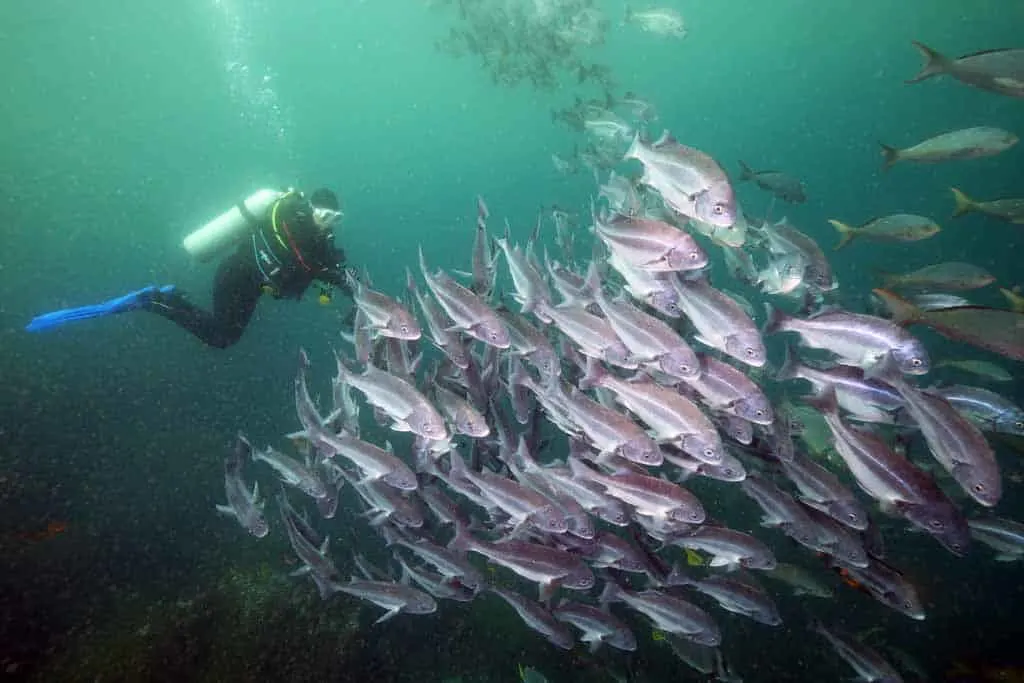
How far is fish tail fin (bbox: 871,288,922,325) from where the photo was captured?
3818 mm

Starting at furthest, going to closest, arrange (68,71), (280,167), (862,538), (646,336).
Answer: (280,167) < (68,71) < (862,538) < (646,336)

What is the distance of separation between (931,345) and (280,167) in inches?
3599

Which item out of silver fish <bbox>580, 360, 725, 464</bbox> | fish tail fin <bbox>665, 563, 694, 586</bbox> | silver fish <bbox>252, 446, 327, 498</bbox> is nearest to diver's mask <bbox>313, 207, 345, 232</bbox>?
silver fish <bbox>252, 446, 327, 498</bbox>

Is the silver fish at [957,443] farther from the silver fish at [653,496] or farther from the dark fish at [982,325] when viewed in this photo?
the silver fish at [653,496]

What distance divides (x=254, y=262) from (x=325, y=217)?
1.94 metres

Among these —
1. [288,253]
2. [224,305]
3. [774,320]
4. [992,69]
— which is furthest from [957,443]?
[224,305]

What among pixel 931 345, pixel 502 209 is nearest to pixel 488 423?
pixel 931 345

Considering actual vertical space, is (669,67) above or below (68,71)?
below

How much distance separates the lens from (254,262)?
337 inches

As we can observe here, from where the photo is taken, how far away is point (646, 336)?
3707 millimetres

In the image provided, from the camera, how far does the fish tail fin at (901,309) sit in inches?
150

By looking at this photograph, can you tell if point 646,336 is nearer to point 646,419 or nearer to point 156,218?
point 646,419

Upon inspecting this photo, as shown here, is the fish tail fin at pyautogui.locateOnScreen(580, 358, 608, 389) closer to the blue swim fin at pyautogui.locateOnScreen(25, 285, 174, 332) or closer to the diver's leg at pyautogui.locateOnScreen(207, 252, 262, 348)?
the diver's leg at pyautogui.locateOnScreen(207, 252, 262, 348)

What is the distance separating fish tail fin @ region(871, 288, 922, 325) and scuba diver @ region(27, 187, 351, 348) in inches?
240
